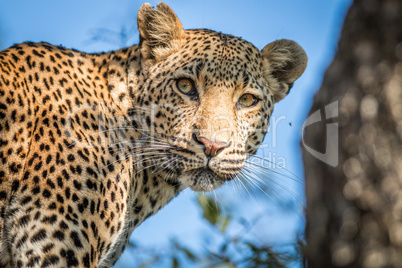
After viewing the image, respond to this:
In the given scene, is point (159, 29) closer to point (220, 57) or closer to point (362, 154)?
point (220, 57)

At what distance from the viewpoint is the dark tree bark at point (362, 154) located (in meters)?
2.70

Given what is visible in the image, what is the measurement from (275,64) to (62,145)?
11.2 feet

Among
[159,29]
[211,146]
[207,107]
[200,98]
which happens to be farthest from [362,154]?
[159,29]

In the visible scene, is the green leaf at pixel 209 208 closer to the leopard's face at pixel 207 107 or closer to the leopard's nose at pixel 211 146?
the leopard's face at pixel 207 107

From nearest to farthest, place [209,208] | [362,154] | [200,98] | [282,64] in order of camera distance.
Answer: [362,154], [200,98], [209,208], [282,64]

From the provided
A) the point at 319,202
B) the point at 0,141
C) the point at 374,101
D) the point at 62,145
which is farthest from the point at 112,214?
the point at 374,101

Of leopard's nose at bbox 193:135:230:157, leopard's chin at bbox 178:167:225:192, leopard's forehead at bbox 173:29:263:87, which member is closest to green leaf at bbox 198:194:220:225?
leopard's chin at bbox 178:167:225:192

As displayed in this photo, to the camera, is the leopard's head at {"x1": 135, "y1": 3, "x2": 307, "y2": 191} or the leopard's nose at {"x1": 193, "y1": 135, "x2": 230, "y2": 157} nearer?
the leopard's nose at {"x1": 193, "y1": 135, "x2": 230, "y2": 157}

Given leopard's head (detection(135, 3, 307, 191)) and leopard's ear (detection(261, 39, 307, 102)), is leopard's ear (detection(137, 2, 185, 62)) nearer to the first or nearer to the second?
leopard's head (detection(135, 3, 307, 191))

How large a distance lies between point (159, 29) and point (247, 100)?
147 centimetres

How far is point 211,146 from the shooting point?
599 cm

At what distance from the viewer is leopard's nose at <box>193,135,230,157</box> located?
19.7 feet

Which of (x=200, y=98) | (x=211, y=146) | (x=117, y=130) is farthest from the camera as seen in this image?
(x=200, y=98)

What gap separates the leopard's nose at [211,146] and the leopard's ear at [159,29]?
1.43 m
